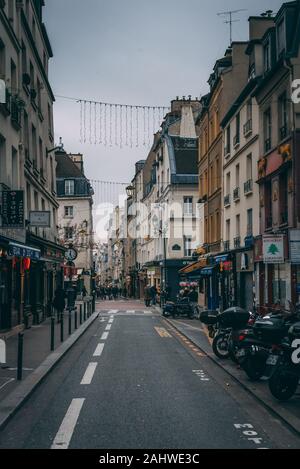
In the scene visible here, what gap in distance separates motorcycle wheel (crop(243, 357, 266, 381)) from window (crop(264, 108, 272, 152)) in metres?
13.4

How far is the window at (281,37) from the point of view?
2114cm

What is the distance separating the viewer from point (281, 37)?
846 inches

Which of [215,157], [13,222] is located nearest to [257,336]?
[13,222]

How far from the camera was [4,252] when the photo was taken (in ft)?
59.9

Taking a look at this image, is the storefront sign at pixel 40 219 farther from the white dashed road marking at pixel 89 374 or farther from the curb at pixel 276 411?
the curb at pixel 276 411

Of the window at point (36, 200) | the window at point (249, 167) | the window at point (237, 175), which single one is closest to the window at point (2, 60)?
the window at point (36, 200)

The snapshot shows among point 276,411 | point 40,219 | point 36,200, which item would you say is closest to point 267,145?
point 40,219

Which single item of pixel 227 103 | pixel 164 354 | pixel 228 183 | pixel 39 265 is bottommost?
pixel 164 354

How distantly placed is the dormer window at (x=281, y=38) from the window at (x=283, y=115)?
147 cm

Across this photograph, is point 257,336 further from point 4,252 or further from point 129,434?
point 4,252

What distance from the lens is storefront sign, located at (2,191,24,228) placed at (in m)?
18.0

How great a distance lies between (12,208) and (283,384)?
11054mm

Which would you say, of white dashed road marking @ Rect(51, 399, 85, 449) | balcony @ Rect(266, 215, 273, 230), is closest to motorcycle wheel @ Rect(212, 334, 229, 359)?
white dashed road marking @ Rect(51, 399, 85, 449)
